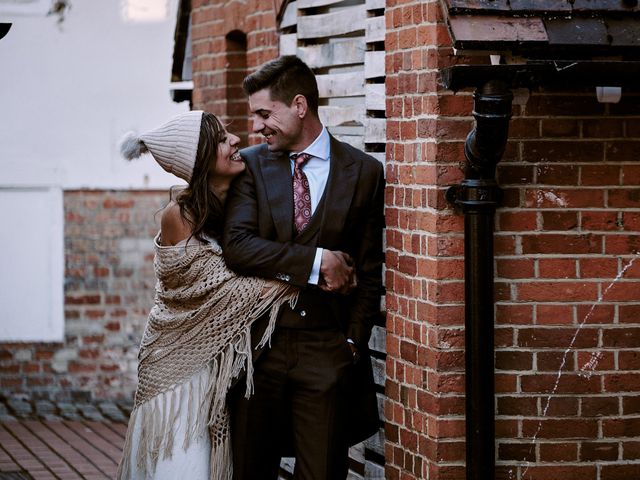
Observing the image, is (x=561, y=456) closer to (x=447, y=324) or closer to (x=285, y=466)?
(x=447, y=324)

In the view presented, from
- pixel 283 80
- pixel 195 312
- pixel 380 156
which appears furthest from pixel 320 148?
pixel 195 312

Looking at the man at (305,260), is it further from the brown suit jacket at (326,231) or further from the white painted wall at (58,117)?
the white painted wall at (58,117)

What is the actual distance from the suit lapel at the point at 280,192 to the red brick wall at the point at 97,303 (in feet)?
16.0

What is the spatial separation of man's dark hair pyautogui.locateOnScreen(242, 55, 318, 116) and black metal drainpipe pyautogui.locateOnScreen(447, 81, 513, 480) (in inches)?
33.6

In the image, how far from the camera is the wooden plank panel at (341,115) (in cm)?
594

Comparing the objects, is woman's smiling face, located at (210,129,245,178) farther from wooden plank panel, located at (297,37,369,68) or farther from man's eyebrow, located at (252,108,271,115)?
wooden plank panel, located at (297,37,369,68)

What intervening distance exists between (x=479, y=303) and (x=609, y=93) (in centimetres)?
88

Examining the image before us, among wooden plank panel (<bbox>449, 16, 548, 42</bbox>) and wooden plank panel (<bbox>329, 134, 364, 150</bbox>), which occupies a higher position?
wooden plank panel (<bbox>449, 16, 548, 42</bbox>)

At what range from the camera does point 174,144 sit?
5.27 metres

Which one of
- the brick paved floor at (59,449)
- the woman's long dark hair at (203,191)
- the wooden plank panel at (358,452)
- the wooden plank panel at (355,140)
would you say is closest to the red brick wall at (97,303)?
the brick paved floor at (59,449)

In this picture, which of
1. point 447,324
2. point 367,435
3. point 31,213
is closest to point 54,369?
point 31,213

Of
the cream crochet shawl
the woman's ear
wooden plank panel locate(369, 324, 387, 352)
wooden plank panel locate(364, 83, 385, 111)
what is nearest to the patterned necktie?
the woman's ear

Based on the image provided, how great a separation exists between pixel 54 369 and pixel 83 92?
7.11 ft

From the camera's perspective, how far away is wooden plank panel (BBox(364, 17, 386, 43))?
5.55 metres
